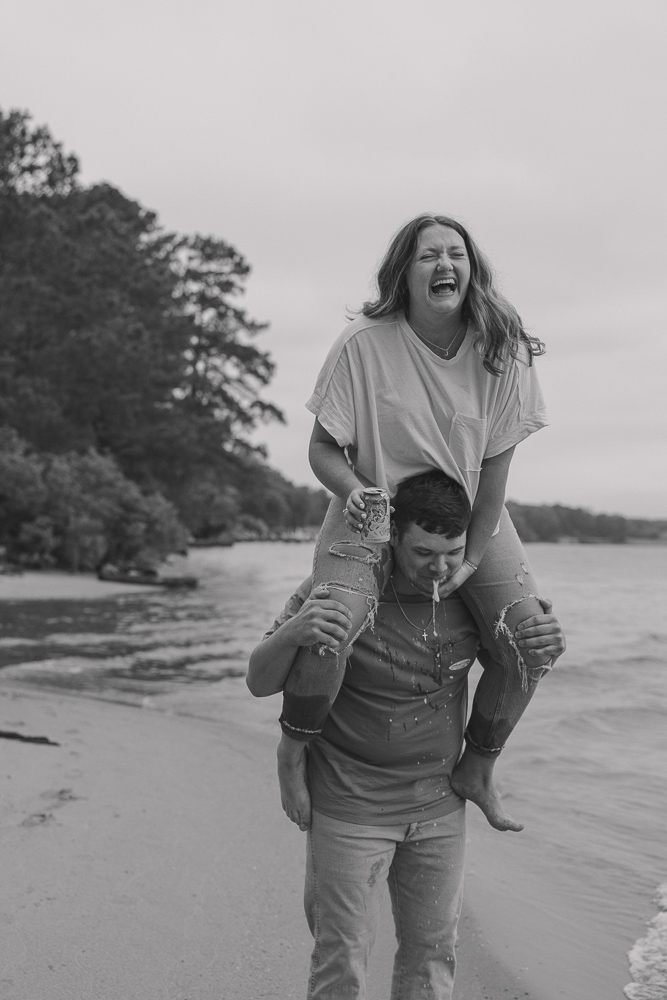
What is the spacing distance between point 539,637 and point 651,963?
2.11 metres

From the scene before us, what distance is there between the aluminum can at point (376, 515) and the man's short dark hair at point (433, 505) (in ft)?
0.43

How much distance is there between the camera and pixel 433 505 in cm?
261

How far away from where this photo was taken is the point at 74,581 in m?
24.2

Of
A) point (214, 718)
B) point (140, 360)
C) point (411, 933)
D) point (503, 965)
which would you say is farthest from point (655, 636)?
point (140, 360)

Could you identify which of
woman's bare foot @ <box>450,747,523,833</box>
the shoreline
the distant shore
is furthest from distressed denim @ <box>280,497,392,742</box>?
the distant shore

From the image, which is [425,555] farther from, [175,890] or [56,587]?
[56,587]

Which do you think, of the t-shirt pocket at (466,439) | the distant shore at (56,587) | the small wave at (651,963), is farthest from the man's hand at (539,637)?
the distant shore at (56,587)

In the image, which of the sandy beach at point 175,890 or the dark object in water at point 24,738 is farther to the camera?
the dark object in water at point 24,738

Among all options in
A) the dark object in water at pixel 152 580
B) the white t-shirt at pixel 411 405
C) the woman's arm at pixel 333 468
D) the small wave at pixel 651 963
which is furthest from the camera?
the dark object in water at pixel 152 580

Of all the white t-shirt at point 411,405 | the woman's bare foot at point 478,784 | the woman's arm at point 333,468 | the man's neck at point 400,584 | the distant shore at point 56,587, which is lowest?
the distant shore at point 56,587

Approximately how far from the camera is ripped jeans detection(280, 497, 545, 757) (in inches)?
100

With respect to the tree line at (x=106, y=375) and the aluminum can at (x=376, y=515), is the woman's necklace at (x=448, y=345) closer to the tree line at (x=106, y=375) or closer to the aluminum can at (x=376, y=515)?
the aluminum can at (x=376, y=515)

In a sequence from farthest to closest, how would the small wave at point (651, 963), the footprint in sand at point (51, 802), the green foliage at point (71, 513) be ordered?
the green foliage at point (71, 513) → the footprint in sand at point (51, 802) → the small wave at point (651, 963)

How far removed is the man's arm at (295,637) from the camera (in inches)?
96.7
